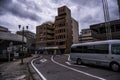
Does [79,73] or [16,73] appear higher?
[79,73]

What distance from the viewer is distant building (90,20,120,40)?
114 feet

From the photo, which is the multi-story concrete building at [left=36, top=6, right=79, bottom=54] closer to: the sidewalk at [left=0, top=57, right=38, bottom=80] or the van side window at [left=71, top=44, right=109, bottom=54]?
the van side window at [left=71, top=44, right=109, bottom=54]

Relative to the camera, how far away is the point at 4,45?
109 ft

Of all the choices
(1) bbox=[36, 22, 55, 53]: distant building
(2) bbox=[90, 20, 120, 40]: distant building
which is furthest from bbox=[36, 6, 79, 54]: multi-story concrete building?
(2) bbox=[90, 20, 120, 40]: distant building

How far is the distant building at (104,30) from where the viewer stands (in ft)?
114

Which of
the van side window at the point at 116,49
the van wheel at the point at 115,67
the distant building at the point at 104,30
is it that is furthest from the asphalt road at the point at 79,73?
the distant building at the point at 104,30

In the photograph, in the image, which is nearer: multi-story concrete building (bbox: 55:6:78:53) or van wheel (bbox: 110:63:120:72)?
van wheel (bbox: 110:63:120:72)

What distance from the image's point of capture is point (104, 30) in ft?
127

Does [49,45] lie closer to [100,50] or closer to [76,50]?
[76,50]

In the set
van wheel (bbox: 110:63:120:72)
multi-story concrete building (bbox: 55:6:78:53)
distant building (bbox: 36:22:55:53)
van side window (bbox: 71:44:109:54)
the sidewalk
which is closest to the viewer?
the sidewalk

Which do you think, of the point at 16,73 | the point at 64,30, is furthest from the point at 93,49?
the point at 64,30

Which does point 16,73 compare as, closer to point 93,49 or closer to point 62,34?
point 93,49

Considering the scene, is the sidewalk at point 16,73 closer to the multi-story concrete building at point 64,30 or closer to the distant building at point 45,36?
the multi-story concrete building at point 64,30

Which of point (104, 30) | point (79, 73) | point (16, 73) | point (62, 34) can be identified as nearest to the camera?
point (79, 73)
